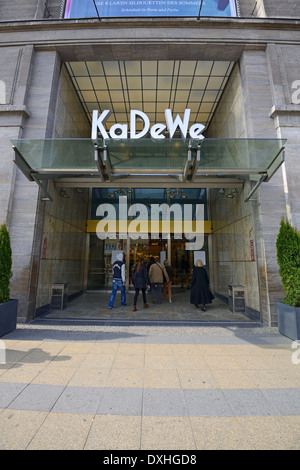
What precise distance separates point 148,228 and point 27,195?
22.8ft

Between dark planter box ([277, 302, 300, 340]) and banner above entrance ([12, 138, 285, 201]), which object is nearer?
dark planter box ([277, 302, 300, 340])

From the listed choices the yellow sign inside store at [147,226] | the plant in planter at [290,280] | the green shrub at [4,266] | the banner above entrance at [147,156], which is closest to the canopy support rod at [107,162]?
the banner above entrance at [147,156]

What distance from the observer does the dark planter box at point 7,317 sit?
488 centimetres

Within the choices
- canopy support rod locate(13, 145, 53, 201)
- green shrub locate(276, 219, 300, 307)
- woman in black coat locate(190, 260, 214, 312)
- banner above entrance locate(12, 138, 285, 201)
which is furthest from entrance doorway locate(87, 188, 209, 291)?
green shrub locate(276, 219, 300, 307)

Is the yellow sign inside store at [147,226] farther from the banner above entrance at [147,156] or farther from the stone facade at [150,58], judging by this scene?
the banner above entrance at [147,156]

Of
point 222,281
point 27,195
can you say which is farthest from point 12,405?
point 222,281

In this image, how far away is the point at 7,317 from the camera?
5062 mm

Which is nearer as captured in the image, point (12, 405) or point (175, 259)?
point (12, 405)

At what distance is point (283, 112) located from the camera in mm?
6988

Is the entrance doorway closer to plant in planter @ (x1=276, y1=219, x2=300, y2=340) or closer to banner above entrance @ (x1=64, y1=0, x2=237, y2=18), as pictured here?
plant in planter @ (x1=276, y1=219, x2=300, y2=340)

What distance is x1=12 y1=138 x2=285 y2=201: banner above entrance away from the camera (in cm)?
581

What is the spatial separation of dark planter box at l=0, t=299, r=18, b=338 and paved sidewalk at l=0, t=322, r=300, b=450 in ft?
1.20
